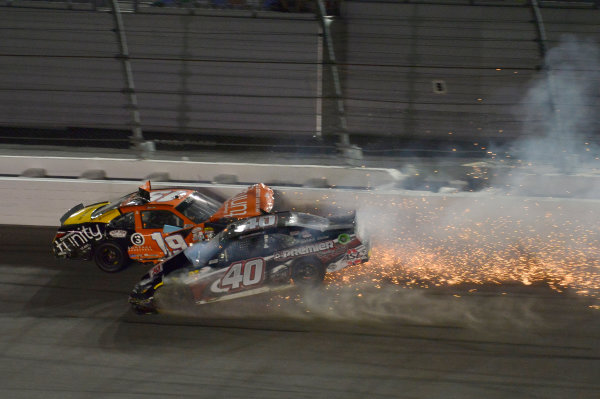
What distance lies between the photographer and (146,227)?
7.18 m

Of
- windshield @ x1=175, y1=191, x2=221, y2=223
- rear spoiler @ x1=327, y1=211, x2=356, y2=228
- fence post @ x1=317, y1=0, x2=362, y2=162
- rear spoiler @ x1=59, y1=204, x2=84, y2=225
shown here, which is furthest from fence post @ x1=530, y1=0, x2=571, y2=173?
rear spoiler @ x1=59, y1=204, x2=84, y2=225

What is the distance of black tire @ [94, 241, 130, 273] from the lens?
23.4ft

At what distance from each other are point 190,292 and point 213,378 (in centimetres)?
136

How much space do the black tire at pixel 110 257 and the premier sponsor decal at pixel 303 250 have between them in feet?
6.84

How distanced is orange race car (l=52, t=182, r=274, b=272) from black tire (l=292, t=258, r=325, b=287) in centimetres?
101

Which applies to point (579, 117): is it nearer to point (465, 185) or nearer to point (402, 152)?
point (465, 185)

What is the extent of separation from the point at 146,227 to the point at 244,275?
5.56ft

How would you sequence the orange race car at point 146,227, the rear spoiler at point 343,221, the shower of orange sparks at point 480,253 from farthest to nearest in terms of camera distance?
1. the orange race car at point 146,227
2. the rear spoiler at point 343,221
3. the shower of orange sparks at point 480,253

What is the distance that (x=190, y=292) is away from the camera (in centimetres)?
613

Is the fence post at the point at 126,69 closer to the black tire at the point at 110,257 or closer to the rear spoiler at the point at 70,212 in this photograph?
the rear spoiler at the point at 70,212

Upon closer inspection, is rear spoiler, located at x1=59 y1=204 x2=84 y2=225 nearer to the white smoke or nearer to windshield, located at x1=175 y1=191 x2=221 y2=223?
windshield, located at x1=175 y1=191 x2=221 y2=223

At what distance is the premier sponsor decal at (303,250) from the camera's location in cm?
630

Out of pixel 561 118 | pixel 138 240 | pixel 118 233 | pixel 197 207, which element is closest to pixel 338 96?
pixel 197 207

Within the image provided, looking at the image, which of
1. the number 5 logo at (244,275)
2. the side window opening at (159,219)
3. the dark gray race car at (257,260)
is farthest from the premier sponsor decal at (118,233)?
the number 5 logo at (244,275)
